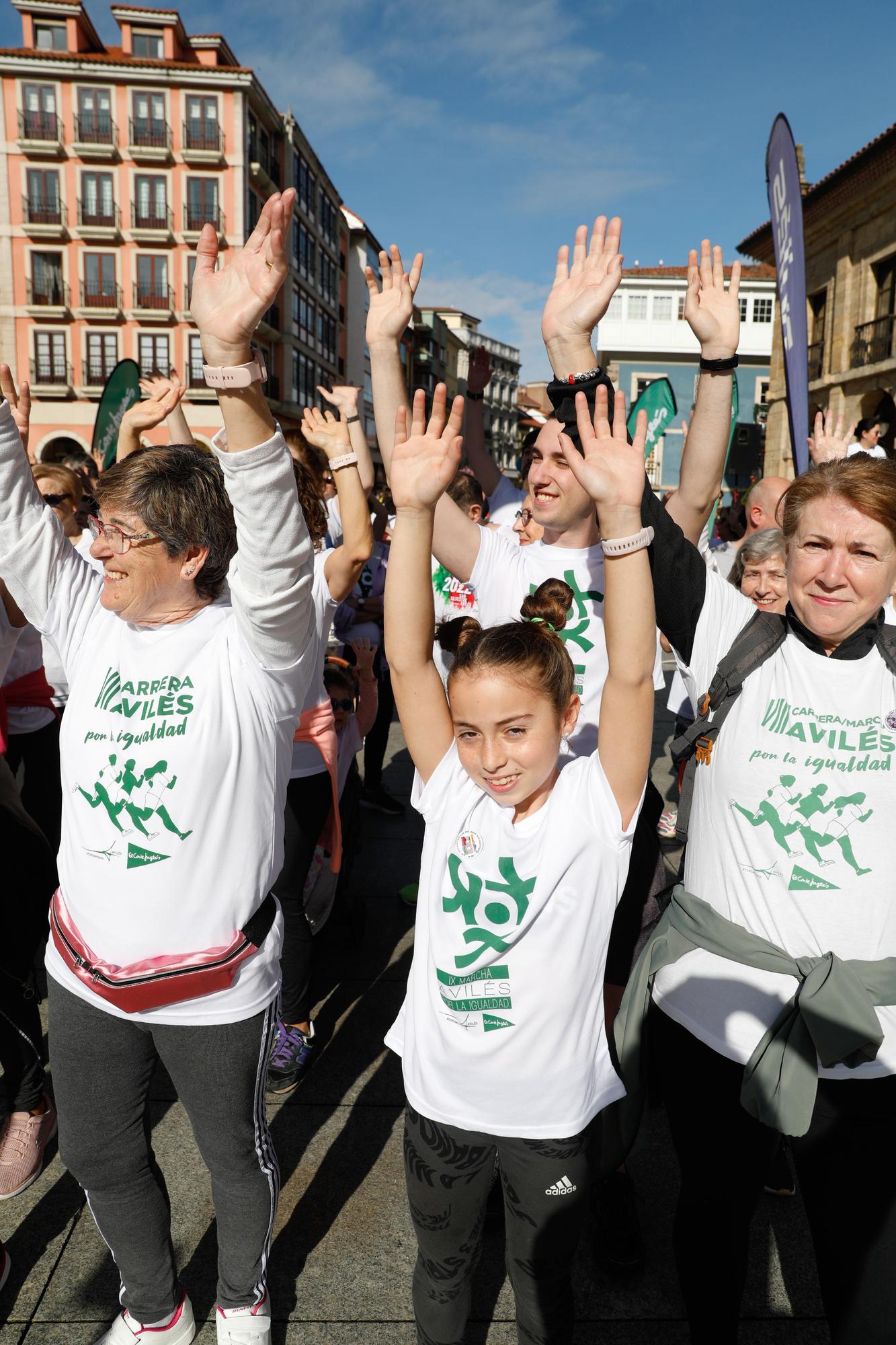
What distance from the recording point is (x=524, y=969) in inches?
70.1

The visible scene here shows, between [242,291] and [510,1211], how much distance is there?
193 cm

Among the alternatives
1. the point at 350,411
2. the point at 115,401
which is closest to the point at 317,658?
the point at 350,411

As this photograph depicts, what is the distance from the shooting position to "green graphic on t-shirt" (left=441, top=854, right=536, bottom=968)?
1774 mm

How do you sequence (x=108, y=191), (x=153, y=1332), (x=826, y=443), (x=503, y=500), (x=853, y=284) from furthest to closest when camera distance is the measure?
1. (x=108, y=191)
2. (x=853, y=284)
3. (x=503, y=500)
4. (x=826, y=443)
5. (x=153, y=1332)

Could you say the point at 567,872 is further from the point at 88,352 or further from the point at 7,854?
the point at 88,352

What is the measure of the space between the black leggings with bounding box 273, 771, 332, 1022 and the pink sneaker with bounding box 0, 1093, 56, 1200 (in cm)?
83

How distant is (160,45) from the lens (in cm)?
3756

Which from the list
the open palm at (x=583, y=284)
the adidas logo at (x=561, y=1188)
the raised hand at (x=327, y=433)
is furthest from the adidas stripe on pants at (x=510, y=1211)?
the raised hand at (x=327, y=433)

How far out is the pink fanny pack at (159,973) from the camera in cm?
186

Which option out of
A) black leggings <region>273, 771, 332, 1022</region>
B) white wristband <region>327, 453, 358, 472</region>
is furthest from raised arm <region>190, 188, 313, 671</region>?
black leggings <region>273, 771, 332, 1022</region>

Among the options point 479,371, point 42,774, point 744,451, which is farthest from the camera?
point 744,451

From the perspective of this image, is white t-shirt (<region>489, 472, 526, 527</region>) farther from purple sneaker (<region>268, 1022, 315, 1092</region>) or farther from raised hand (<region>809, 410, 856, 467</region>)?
purple sneaker (<region>268, 1022, 315, 1092</region>)

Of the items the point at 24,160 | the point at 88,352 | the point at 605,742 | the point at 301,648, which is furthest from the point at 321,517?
the point at 24,160

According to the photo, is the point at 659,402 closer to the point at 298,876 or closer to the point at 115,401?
the point at 115,401
